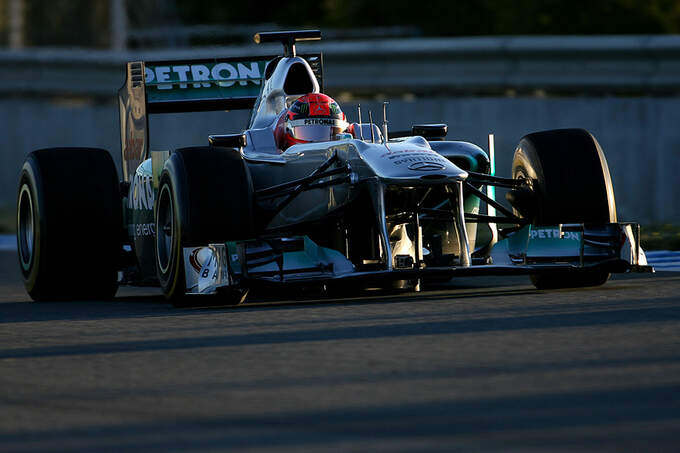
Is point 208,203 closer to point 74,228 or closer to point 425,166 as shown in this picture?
point 425,166

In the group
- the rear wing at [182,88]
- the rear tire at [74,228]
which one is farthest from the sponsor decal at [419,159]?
the rear wing at [182,88]

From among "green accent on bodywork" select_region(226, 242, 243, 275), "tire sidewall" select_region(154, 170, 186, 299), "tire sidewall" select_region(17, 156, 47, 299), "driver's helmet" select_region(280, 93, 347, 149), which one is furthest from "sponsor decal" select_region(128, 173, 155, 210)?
"green accent on bodywork" select_region(226, 242, 243, 275)

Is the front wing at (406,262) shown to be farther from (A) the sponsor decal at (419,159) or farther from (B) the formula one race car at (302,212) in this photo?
(A) the sponsor decal at (419,159)

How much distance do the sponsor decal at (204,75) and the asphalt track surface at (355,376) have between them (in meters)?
3.46

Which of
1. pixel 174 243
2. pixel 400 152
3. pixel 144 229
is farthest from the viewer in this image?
pixel 144 229

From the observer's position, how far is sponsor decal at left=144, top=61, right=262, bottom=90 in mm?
12328

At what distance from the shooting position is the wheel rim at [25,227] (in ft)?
36.5

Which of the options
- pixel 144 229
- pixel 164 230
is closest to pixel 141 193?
pixel 144 229

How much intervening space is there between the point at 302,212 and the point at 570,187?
A: 1.80 m

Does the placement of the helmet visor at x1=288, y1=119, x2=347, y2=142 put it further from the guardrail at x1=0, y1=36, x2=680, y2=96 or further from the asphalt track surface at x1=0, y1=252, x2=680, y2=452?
the guardrail at x1=0, y1=36, x2=680, y2=96

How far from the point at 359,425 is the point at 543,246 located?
15.5 ft

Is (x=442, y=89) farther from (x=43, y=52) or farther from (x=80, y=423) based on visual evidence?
(x=80, y=423)

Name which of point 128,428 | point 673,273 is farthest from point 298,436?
point 673,273

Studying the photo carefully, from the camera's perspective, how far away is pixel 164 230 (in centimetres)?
992
